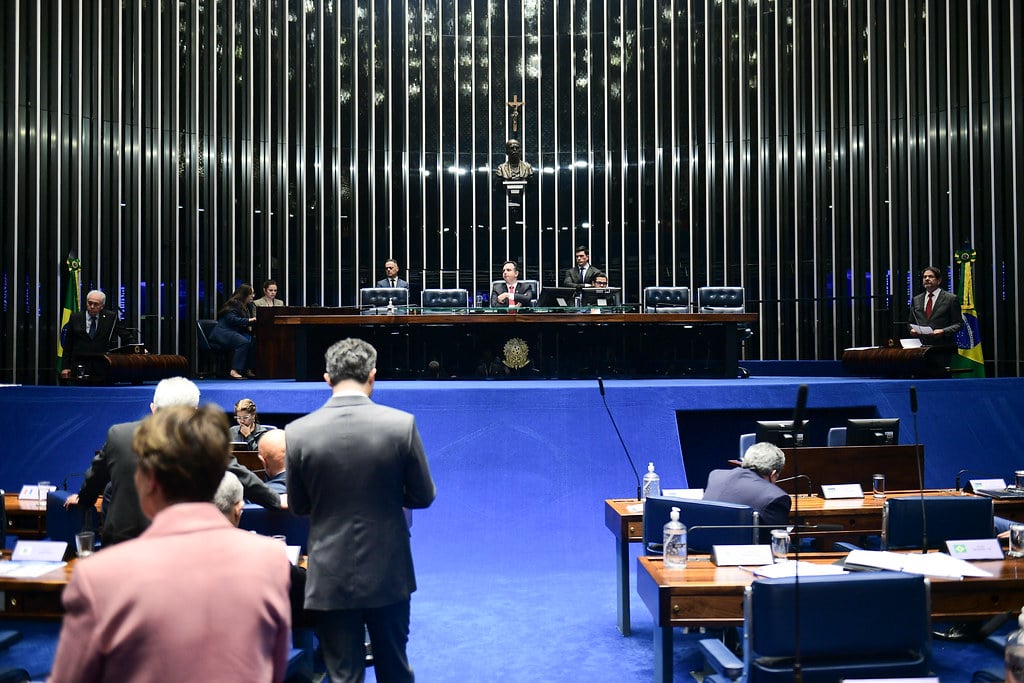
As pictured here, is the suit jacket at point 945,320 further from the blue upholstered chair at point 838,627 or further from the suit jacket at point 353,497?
the suit jacket at point 353,497

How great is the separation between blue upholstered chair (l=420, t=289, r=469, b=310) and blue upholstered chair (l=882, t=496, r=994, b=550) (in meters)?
6.30

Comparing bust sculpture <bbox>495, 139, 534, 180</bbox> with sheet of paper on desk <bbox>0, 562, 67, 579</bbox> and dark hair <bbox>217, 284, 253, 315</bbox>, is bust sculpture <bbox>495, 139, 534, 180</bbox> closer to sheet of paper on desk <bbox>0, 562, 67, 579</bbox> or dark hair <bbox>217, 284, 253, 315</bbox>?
dark hair <bbox>217, 284, 253, 315</bbox>

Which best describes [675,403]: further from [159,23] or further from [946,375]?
[159,23]

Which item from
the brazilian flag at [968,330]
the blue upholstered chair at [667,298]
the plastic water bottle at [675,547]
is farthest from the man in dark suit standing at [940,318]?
the plastic water bottle at [675,547]

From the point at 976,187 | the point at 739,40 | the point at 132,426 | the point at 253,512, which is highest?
the point at 739,40

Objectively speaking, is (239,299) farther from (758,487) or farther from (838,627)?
(838,627)

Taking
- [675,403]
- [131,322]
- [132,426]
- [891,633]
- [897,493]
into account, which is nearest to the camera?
[891,633]

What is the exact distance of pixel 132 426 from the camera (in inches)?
134

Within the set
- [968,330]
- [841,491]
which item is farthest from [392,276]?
[841,491]

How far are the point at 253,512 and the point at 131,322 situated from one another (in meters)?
9.32

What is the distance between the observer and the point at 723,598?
10.2ft

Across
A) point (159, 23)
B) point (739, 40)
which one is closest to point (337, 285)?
point (159, 23)

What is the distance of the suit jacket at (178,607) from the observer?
1.29m

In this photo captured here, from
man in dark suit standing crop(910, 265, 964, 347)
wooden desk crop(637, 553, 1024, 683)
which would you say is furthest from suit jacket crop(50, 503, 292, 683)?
man in dark suit standing crop(910, 265, 964, 347)
